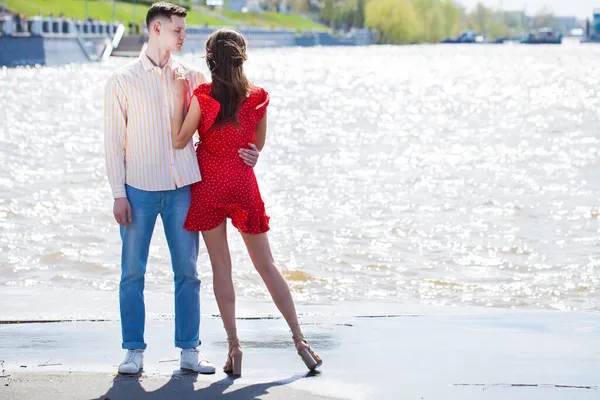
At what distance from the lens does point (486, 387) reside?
15.5 ft

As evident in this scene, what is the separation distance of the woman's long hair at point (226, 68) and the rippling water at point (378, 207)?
4.51 meters

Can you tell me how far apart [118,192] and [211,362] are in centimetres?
91

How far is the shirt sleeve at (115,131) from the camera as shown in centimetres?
491

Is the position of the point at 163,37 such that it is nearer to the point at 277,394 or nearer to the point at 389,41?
the point at 277,394

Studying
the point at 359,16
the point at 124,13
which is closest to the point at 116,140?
the point at 124,13

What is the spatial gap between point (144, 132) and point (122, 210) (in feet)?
1.13

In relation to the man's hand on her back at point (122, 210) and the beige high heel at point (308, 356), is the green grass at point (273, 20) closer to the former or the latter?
the beige high heel at point (308, 356)

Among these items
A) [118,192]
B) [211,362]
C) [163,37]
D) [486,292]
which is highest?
[163,37]

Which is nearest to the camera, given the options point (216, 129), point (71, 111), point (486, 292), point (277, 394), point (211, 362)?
point (277, 394)

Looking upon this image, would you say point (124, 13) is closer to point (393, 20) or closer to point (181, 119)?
point (393, 20)

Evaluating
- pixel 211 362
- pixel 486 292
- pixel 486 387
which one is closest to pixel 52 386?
pixel 211 362

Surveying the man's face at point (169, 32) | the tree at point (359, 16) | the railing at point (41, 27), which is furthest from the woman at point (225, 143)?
the tree at point (359, 16)

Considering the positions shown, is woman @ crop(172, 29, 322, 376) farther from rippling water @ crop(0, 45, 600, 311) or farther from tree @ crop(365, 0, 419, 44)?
tree @ crop(365, 0, 419, 44)

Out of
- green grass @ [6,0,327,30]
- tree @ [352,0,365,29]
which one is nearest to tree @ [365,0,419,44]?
tree @ [352,0,365,29]
